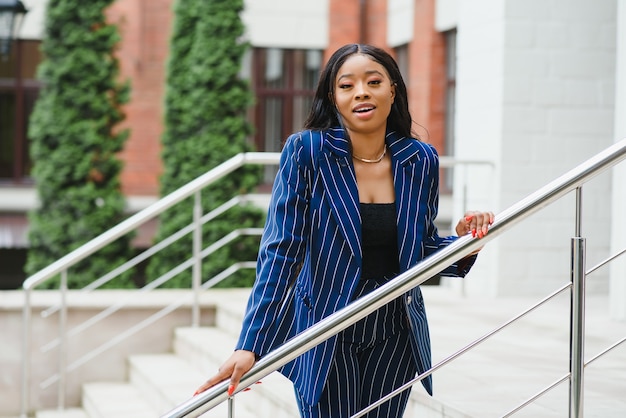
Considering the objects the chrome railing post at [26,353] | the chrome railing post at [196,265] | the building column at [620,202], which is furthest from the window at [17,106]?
the building column at [620,202]

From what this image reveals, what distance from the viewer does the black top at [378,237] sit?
2529 mm

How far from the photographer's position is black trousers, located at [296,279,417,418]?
8.30 feet

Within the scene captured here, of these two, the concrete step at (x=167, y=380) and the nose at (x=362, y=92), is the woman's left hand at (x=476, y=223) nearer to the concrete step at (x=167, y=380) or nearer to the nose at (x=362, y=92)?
the nose at (x=362, y=92)

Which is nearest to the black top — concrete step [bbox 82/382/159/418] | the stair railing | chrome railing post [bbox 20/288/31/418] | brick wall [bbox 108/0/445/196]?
concrete step [bbox 82/382/159/418]

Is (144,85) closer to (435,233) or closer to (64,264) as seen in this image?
(64,264)

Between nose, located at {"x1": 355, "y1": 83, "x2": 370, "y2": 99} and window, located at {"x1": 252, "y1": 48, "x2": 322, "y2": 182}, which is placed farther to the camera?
window, located at {"x1": 252, "y1": 48, "x2": 322, "y2": 182}

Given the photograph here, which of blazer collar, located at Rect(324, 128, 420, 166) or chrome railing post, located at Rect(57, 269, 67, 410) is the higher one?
blazer collar, located at Rect(324, 128, 420, 166)

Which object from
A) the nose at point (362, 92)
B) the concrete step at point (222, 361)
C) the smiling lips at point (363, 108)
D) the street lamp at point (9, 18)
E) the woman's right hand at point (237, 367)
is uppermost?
the street lamp at point (9, 18)

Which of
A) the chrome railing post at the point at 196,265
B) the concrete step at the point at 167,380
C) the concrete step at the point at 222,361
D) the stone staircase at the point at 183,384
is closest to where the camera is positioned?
the concrete step at the point at 222,361

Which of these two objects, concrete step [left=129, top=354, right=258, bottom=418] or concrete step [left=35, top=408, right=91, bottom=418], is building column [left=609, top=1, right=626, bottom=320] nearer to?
concrete step [left=129, top=354, right=258, bottom=418]

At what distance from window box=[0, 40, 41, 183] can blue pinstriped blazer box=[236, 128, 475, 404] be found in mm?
10802

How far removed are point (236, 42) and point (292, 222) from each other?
8513 mm

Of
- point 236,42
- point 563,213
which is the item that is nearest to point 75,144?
point 236,42

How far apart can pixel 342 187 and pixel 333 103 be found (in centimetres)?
26
